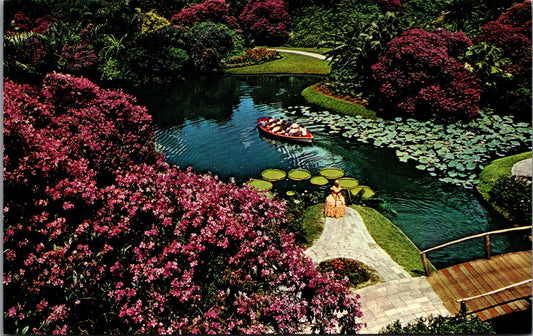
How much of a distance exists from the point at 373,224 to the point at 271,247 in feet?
28.3

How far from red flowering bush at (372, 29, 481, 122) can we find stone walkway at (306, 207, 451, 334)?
50.0 feet

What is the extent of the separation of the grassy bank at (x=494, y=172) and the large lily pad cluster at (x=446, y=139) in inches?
17.0

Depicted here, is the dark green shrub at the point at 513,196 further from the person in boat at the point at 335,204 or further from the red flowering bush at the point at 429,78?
the red flowering bush at the point at 429,78

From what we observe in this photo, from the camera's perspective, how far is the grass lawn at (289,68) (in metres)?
47.8

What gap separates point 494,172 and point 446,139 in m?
5.39

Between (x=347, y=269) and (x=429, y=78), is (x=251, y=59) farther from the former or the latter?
(x=347, y=269)

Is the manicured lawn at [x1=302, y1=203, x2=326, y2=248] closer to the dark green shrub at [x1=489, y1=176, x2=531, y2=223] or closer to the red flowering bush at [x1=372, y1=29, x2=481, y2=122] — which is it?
the dark green shrub at [x1=489, y1=176, x2=531, y2=223]

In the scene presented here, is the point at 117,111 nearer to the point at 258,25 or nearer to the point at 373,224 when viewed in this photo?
the point at 373,224

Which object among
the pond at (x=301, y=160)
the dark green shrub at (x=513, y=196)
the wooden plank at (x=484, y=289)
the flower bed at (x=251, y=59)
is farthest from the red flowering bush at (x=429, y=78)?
the flower bed at (x=251, y=59)

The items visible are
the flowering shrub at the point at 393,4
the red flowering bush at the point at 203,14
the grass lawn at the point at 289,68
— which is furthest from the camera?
the red flowering bush at the point at 203,14

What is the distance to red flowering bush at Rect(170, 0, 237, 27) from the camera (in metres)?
59.3

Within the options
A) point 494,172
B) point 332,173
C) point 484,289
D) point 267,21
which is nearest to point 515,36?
point 494,172

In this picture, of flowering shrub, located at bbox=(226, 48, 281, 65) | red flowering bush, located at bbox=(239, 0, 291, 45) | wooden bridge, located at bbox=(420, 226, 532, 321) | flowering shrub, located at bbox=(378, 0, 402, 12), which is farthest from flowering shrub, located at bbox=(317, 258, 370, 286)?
red flowering bush, located at bbox=(239, 0, 291, 45)

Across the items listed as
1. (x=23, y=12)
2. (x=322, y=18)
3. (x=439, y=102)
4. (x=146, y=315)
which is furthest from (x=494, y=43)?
(x=23, y=12)
